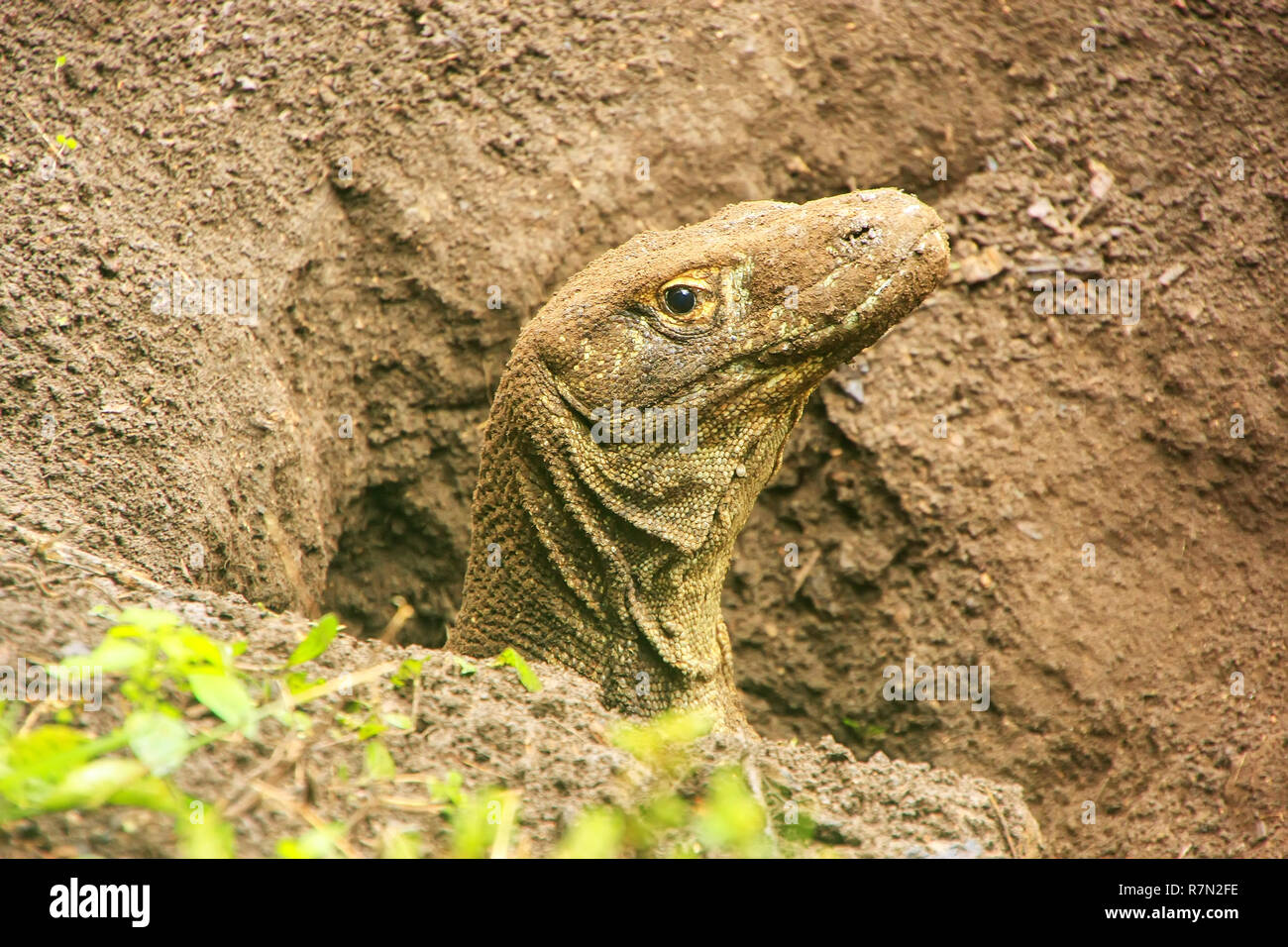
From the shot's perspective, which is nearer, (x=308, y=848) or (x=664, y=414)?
(x=308, y=848)

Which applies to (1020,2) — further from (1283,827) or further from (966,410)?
(1283,827)

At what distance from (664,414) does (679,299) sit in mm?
434

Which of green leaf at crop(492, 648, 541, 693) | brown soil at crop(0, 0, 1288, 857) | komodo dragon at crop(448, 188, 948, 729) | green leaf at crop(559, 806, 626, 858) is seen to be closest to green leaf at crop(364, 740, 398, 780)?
green leaf at crop(559, 806, 626, 858)

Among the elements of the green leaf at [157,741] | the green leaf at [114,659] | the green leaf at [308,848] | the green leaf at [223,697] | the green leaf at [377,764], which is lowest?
the green leaf at [308,848]

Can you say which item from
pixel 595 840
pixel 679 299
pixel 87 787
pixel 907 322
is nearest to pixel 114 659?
pixel 87 787

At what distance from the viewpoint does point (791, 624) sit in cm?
676

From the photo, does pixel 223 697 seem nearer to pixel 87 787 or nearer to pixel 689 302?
pixel 87 787

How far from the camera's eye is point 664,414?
4.40 m

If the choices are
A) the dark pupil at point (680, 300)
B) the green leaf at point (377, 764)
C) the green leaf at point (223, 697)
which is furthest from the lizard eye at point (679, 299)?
the green leaf at point (223, 697)

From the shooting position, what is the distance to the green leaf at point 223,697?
2.31 metres

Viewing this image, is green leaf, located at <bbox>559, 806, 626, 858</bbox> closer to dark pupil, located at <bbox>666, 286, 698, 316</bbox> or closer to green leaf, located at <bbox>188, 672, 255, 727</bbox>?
green leaf, located at <bbox>188, 672, 255, 727</bbox>

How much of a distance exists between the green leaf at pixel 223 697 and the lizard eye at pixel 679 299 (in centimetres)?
247

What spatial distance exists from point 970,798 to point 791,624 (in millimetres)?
3203

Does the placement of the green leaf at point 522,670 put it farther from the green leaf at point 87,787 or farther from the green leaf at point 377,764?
the green leaf at point 87,787
